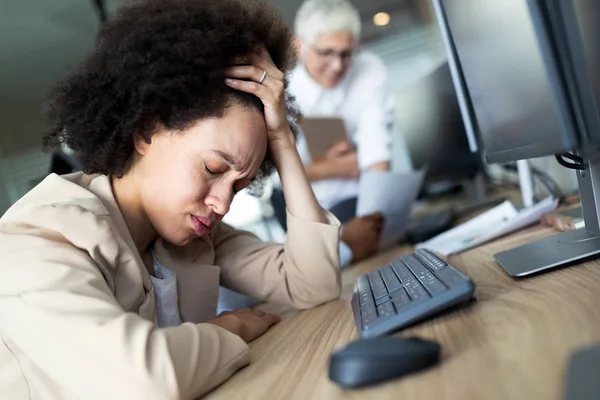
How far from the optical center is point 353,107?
228 centimetres

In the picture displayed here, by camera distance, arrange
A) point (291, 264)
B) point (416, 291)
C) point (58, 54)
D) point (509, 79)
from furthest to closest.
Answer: point (58, 54)
point (291, 264)
point (509, 79)
point (416, 291)

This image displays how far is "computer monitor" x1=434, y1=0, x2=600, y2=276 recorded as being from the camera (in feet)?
2.07

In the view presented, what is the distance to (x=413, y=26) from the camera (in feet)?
16.0

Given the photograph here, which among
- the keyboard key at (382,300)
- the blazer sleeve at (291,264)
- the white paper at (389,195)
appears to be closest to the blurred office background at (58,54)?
the white paper at (389,195)

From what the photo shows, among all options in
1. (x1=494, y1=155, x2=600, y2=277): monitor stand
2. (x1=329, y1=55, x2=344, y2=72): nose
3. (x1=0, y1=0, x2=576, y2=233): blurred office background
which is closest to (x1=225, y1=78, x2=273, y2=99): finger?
(x1=494, y1=155, x2=600, y2=277): monitor stand

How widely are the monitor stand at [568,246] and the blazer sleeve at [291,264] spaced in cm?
33

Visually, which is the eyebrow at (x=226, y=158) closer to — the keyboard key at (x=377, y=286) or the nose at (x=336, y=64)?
the keyboard key at (x=377, y=286)

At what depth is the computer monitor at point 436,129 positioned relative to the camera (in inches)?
83.7

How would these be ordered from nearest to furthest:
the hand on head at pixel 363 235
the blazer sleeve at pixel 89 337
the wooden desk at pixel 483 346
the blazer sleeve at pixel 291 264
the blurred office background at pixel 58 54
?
the wooden desk at pixel 483 346
the blazer sleeve at pixel 89 337
the blazer sleeve at pixel 291 264
the hand on head at pixel 363 235
the blurred office background at pixel 58 54

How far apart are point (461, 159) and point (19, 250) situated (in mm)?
1865

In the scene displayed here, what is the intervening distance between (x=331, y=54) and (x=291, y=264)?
1.28 metres

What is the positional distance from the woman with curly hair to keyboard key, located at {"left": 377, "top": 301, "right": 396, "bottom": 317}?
0.59 ft

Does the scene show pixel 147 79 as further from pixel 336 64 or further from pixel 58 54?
pixel 58 54

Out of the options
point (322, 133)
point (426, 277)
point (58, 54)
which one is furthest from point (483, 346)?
point (58, 54)
